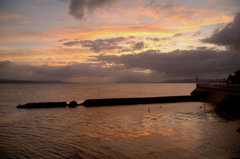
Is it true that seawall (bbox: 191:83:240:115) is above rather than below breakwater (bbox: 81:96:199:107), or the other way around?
above

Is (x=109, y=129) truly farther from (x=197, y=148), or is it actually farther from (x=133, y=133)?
(x=197, y=148)

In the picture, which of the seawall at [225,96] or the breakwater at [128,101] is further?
the breakwater at [128,101]

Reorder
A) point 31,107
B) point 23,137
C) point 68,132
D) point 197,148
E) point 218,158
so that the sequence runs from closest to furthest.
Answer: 1. point 218,158
2. point 197,148
3. point 23,137
4. point 68,132
5. point 31,107

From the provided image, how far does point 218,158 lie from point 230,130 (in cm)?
830

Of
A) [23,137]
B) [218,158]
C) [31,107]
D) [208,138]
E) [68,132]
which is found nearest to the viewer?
[218,158]

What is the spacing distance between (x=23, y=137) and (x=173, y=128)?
1595 centimetres

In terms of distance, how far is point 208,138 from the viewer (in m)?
15.6

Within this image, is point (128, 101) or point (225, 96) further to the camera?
point (128, 101)

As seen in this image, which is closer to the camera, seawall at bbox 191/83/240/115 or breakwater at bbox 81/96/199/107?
seawall at bbox 191/83/240/115

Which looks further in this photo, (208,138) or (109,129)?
(109,129)

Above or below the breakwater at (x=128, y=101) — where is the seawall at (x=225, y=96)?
above

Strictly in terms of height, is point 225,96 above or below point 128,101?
above

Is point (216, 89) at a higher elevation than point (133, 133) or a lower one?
higher

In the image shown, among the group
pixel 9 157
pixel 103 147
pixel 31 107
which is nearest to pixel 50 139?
pixel 9 157
